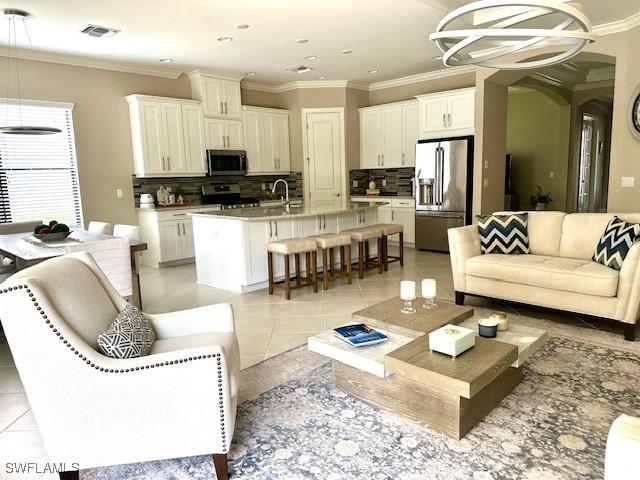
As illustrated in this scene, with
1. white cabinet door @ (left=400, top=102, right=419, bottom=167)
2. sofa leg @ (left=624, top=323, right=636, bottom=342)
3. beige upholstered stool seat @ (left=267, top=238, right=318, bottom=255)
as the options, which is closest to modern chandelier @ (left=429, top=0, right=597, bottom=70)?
sofa leg @ (left=624, top=323, right=636, bottom=342)

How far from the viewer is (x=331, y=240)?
488 cm

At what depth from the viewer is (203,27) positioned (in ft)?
15.3

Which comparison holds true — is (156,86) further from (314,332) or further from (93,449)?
(93,449)

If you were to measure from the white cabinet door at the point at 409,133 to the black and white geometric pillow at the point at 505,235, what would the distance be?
11.4 feet

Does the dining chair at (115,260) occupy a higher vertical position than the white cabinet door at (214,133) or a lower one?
lower

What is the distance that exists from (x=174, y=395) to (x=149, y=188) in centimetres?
544

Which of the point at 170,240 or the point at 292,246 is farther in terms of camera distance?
the point at 170,240

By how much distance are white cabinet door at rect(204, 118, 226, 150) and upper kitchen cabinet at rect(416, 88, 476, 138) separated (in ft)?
10.4

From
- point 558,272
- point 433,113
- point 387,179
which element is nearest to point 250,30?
point 433,113

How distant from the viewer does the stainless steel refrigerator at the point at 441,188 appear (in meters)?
6.41

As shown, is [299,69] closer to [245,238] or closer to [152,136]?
[152,136]

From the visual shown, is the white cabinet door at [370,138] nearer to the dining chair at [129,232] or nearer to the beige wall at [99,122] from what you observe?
the beige wall at [99,122]

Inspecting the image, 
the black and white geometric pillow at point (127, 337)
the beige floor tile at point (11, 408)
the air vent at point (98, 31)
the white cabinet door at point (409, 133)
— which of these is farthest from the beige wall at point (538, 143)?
the beige floor tile at point (11, 408)

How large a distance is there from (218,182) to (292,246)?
3326mm
